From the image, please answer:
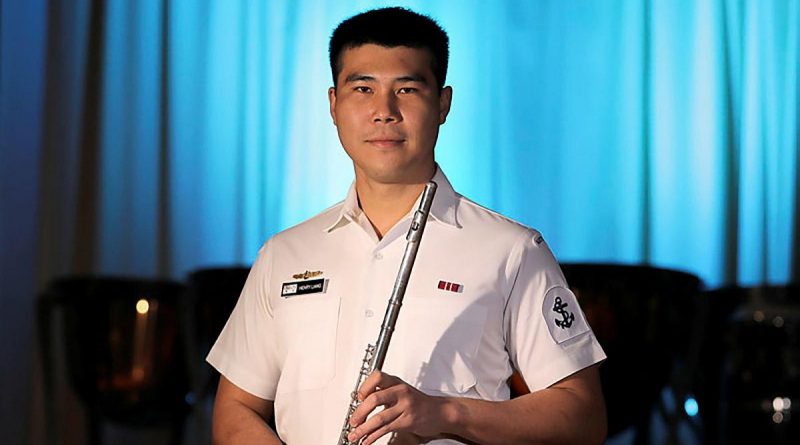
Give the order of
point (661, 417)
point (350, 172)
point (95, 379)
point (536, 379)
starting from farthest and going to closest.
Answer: point (350, 172), point (661, 417), point (95, 379), point (536, 379)

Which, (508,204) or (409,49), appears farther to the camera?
(508,204)

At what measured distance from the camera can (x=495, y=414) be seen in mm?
1861

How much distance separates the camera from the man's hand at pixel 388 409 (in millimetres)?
1737

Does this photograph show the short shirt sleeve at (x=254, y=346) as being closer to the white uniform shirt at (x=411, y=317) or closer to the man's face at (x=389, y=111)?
the white uniform shirt at (x=411, y=317)

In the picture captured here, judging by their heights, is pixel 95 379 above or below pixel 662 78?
below

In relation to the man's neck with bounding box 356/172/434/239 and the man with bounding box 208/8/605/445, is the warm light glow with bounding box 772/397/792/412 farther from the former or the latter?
the man's neck with bounding box 356/172/434/239

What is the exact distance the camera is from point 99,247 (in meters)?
4.76

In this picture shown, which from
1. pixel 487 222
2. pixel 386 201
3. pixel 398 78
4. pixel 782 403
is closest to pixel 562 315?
pixel 487 222

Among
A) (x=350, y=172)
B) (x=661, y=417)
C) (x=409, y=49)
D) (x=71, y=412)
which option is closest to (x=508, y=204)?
(x=350, y=172)

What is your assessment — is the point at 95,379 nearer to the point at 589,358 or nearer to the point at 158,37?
the point at 158,37

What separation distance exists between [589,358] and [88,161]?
10.4ft

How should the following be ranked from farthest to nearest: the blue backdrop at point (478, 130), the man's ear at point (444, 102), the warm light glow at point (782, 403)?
the blue backdrop at point (478, 130)
the warm light glow at point (782, 403)
the man's ear at point (444, 102)

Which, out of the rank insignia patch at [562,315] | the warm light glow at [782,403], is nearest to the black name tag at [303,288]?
the rank insignia patch at [562,315]

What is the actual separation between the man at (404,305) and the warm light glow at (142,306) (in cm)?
211
